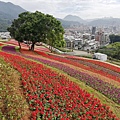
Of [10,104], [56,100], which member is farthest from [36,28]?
[10,104]

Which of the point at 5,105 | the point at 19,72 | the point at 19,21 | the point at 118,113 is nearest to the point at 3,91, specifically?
the point at 5,105

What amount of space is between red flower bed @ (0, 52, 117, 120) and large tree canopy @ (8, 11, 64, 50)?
21033mm

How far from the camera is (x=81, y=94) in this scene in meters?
10.6

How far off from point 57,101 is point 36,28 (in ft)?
81.4

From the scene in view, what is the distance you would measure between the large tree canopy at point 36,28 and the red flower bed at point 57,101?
69.0 ft

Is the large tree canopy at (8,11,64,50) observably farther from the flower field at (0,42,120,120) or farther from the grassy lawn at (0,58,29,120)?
the grassy lawn at (0,58,29,120)

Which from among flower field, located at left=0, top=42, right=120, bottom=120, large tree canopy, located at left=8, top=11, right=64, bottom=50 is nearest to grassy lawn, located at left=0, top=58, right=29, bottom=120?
flower field, located at left=0, top=42, right=120, bottom=120

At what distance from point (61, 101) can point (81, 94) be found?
6.22 ft

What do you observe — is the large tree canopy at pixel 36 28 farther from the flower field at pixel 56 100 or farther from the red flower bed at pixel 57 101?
the red flower bed at pixel 57 101

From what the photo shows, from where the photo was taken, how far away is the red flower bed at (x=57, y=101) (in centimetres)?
785

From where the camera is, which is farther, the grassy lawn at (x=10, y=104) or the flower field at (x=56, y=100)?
the flower field at (x=56, y=100)

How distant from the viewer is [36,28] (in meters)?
32.3

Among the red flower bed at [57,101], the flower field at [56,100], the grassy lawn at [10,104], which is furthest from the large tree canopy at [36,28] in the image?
the grassy lawn at [10,104]

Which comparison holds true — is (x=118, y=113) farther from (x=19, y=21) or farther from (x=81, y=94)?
(x=19, y=21)
